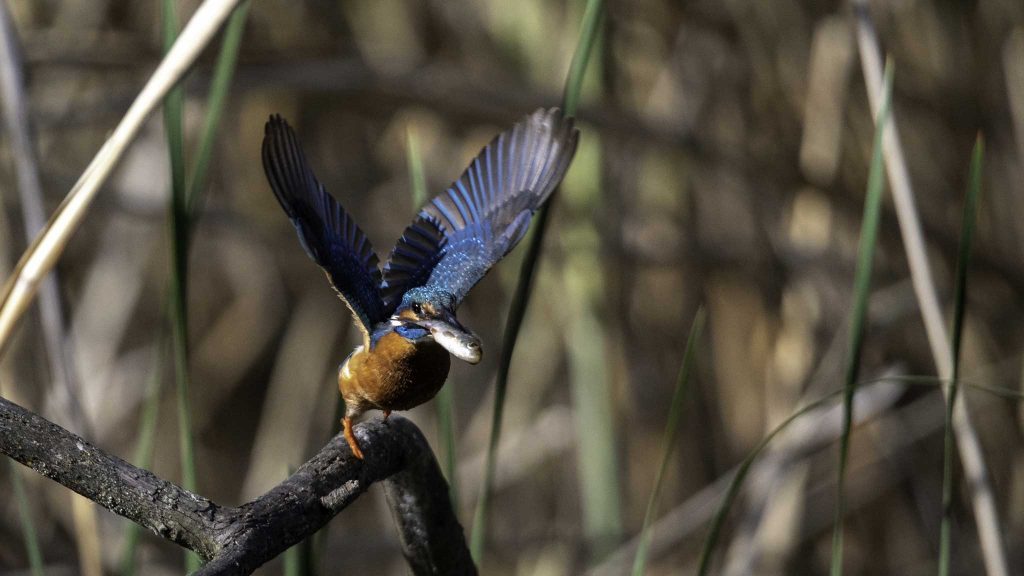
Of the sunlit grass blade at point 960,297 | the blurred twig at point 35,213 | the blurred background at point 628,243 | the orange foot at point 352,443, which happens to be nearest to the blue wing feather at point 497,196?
the orange foot at point 352,443

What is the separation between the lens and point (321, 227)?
0.73m

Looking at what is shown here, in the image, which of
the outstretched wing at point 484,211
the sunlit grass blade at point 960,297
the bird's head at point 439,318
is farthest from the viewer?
the outstretched wing at point 484,211

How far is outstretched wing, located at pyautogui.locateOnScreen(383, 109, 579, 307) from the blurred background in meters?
0.62

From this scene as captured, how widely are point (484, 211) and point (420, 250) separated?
12cm

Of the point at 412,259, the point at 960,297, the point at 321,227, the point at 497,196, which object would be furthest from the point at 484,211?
the point at 960,297

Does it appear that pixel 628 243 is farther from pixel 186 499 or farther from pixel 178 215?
pixel 186 499

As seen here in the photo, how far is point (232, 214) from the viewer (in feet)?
6.13

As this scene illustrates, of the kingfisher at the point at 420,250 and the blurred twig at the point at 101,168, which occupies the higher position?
the blurred twig at the point at 101,168

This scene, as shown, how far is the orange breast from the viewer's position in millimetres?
703

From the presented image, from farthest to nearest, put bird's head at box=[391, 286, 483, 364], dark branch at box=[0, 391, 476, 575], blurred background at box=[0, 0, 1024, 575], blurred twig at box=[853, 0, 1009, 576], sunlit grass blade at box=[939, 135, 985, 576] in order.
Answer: blurred background at box=[0, 0, 1024, 575], blurred twig at box=[853, 0, 1009, 576], sunlit grass blade at box=[939, 135, 985, 576], bird's head at box=[391, 286, 483, 364], dark branch at box=[0, 391, 476, 575]

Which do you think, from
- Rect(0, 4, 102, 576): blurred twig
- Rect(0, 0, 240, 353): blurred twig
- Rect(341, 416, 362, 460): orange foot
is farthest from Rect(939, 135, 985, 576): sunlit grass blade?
Rect(0, 4, 102, 576): blurred twig

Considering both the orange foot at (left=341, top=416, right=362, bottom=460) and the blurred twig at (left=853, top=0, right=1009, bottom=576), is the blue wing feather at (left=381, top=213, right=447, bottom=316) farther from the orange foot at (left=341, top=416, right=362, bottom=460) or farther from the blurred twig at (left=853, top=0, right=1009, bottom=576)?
the blurred twig at (left=853, top=0, right=1009, bottom=576)

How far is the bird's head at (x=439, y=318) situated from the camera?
609 mm

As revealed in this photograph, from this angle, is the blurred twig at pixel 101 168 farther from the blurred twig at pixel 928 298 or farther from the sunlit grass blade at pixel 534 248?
the blurred twig at pixel 928 298
